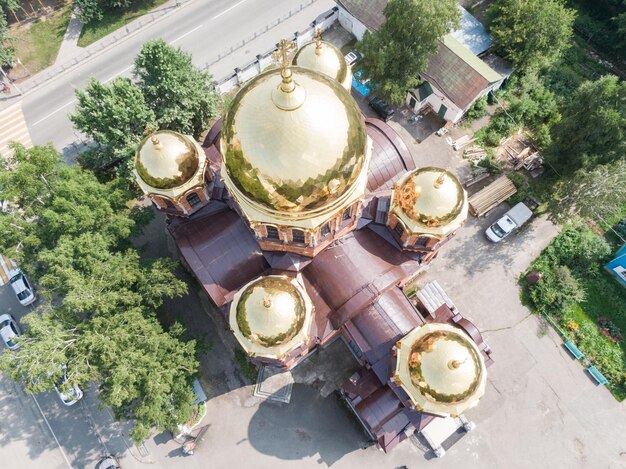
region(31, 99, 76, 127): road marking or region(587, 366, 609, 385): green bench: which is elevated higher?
region(31, 99, 76, 127): road marking

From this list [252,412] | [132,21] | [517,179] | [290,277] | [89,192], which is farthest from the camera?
[132,21]

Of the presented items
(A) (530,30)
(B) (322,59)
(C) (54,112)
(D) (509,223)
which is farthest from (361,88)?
(C) (54,112)

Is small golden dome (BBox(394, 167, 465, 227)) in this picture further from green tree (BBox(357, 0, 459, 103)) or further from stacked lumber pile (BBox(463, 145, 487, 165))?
stacked lumber pile (BBox(463, 145, 487, 165))

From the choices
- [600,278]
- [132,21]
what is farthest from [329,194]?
[132,21]

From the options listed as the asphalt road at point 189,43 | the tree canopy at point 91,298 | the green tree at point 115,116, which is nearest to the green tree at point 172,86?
the green tree at point 115,116

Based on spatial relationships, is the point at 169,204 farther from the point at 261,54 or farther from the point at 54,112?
the point at 261,54

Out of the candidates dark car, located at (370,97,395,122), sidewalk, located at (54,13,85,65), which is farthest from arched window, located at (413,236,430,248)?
sidewalk, located at (54,13,85,65)

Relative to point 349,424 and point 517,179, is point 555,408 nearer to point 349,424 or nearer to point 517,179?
point 349,424
